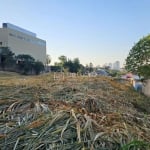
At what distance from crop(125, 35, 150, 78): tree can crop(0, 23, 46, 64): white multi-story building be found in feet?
140

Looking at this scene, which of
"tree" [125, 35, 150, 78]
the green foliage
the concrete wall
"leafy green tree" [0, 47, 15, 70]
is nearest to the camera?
"tree" [125, 35, 150, 78]

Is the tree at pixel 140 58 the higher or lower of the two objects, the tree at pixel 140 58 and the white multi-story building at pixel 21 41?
the lower

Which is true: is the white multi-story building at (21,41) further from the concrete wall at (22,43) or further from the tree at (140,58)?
the tree at (140,58)

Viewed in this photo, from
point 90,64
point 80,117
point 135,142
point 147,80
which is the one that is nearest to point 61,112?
point 80,117

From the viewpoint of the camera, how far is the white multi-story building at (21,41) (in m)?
56.5

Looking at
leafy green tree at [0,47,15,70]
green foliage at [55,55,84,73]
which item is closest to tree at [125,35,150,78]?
leafy green tree at [0,47,15,70]

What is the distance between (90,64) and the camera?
63094 mm

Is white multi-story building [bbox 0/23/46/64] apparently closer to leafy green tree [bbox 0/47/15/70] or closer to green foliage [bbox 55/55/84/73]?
leafy green tree [bbox 0/47/15/70]

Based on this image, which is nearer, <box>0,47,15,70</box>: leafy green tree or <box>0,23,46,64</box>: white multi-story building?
<box>0,47,15,70</box>: leafy green tree

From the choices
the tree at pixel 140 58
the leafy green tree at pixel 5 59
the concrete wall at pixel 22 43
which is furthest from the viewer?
the concrete wall at pixel 22 43

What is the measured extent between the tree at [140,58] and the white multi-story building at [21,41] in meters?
42.7

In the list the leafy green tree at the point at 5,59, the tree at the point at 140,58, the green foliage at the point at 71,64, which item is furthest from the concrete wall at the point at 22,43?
the tree at the point at 140,58

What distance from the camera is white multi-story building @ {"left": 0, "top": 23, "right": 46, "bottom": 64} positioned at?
5647 centimetres

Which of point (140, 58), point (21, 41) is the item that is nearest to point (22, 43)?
point (21, 41)
